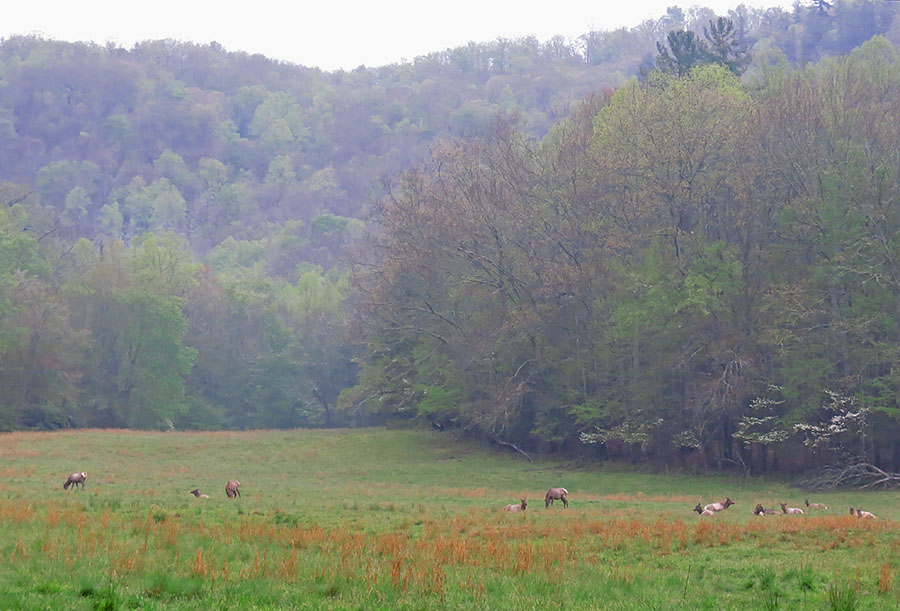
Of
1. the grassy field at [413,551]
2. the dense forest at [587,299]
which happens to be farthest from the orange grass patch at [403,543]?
the dense forest at [587,299]

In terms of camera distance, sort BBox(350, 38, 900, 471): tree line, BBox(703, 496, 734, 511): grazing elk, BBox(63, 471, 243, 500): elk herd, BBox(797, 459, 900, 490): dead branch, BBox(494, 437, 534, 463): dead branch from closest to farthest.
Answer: BBox(703, 496, 734, 511): grazing elk → BBox(63, 471, 243, 500): elk herd → BBox(797, 459, 900, 490): dead branch → BBox(350, 38, 900, 471): tree line → BBox(494, 437, 534, 463): dead branch

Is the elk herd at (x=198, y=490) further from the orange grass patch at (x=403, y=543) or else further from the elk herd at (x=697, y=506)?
the orange grass patch at (x=403, y=543)

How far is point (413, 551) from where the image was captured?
51.7ft

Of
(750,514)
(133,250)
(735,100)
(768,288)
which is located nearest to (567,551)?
(750,514)

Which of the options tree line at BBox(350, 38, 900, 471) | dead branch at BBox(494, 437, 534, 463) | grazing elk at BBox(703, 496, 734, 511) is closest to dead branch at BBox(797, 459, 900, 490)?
tree line at BBox(350, 38, 900, 471)

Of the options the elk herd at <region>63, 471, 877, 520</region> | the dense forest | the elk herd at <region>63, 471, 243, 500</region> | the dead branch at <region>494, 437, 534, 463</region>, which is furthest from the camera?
the dead branch at <region>494, 437, 534, 463</region>

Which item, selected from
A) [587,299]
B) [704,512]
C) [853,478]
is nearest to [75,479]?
[704,512]

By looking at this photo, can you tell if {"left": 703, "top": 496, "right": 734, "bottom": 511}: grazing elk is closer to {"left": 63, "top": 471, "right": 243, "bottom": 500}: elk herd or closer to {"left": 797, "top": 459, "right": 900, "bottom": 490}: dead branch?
{"left": 797, "top": 459, "right": 900, "bottom": 490}: dead branch

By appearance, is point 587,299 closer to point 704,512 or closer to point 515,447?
point 515,447

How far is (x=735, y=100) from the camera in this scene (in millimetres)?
46875

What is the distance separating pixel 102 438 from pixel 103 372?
30.4m

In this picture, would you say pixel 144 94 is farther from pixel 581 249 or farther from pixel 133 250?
pixel 581 249

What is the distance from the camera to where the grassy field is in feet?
39.5

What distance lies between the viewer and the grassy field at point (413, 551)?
1205 centimetres
